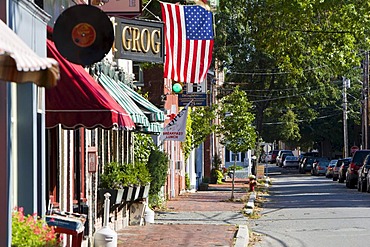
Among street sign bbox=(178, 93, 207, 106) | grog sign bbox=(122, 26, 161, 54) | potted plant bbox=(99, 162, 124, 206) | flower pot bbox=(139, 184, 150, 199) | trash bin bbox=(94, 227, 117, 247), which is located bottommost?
trash bin bbox=(94, 227, 117, 247)

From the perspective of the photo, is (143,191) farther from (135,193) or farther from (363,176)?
(363,176)

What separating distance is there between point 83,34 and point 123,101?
19.5ft

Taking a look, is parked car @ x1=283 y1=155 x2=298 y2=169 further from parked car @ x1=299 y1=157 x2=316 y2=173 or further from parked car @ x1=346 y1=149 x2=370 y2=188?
parked car @ x1=346 y1=149 x2=370 y2=188

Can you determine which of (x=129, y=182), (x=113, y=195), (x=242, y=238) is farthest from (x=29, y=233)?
(x=129, y=182)

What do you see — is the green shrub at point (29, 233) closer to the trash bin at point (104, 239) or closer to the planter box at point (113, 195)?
the trash bin at point (104, 239)

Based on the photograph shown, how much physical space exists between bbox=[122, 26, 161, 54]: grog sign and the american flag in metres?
1.48

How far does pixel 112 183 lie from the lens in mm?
19500

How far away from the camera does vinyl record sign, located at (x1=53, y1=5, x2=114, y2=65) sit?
10.6 metres

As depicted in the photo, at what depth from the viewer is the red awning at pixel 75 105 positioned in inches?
476

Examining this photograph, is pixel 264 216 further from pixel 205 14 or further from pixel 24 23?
pixel 24 23

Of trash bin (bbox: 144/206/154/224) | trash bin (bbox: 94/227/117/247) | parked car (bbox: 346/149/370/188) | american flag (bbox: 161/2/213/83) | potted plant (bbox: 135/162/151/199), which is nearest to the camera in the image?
trash bin (bbox: 94/227/117/247)

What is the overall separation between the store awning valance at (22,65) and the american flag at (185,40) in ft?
37.0

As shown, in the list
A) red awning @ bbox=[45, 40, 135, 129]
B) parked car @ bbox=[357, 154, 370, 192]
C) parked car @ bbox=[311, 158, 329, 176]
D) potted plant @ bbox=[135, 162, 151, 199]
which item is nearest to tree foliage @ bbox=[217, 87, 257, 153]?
parked car @ bbox=[357, 154, 370, 192]

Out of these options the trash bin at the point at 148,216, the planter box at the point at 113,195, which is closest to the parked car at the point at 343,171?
the trash bin at the point at 148,216
